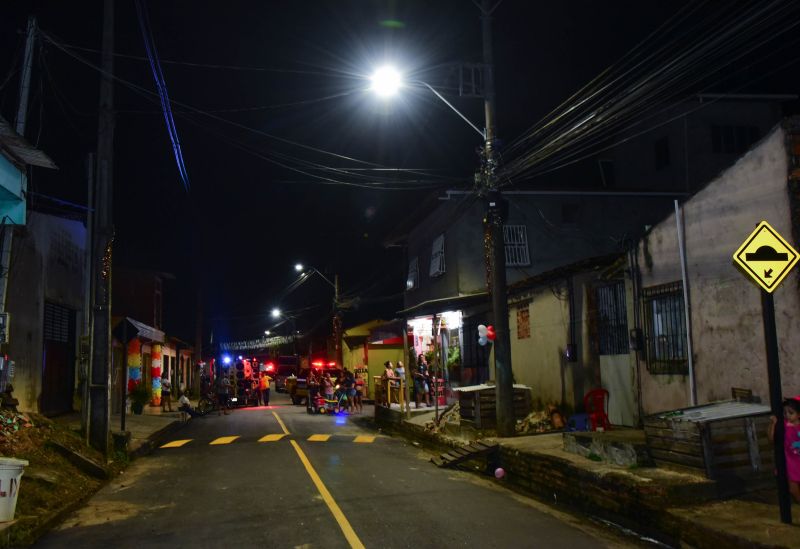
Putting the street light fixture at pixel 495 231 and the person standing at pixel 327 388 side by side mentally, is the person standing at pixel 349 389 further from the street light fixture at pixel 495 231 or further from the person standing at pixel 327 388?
the street light fixture at pixel 495 231

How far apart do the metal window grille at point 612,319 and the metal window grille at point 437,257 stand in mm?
11426

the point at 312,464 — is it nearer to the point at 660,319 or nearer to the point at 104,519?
the point at 104,519

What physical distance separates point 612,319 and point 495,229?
126 inches

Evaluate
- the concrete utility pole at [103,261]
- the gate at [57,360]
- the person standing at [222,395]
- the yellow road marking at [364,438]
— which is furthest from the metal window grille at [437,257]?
the concrete utility pole at [103,261]

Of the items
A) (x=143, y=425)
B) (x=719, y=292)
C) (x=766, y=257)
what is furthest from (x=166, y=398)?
(x=766, y=257)

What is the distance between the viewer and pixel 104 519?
857cm

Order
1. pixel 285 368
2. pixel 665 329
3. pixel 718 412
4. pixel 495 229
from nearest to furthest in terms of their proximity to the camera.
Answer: pixel 718 412 < pixel 665 329 < pixel 495 229 < pixel 285 368

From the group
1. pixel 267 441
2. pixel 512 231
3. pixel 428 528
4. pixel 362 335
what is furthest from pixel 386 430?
pixel 362 335

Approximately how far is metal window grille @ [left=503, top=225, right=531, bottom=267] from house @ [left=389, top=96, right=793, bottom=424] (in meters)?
0.04

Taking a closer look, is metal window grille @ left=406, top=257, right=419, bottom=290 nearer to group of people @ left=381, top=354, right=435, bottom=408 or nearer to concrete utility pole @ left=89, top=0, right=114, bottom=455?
group of people @ left=381, top=354, right=435, bottom=408

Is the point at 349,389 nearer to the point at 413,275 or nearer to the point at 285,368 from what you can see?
the point at 413,275

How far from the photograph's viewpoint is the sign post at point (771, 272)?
6.65 metres

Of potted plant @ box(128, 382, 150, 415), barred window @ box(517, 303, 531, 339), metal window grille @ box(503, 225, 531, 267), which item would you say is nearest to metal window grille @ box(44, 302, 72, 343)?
potted plant @ box(128, 382, 150, 415)

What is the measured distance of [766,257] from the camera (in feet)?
22.2
